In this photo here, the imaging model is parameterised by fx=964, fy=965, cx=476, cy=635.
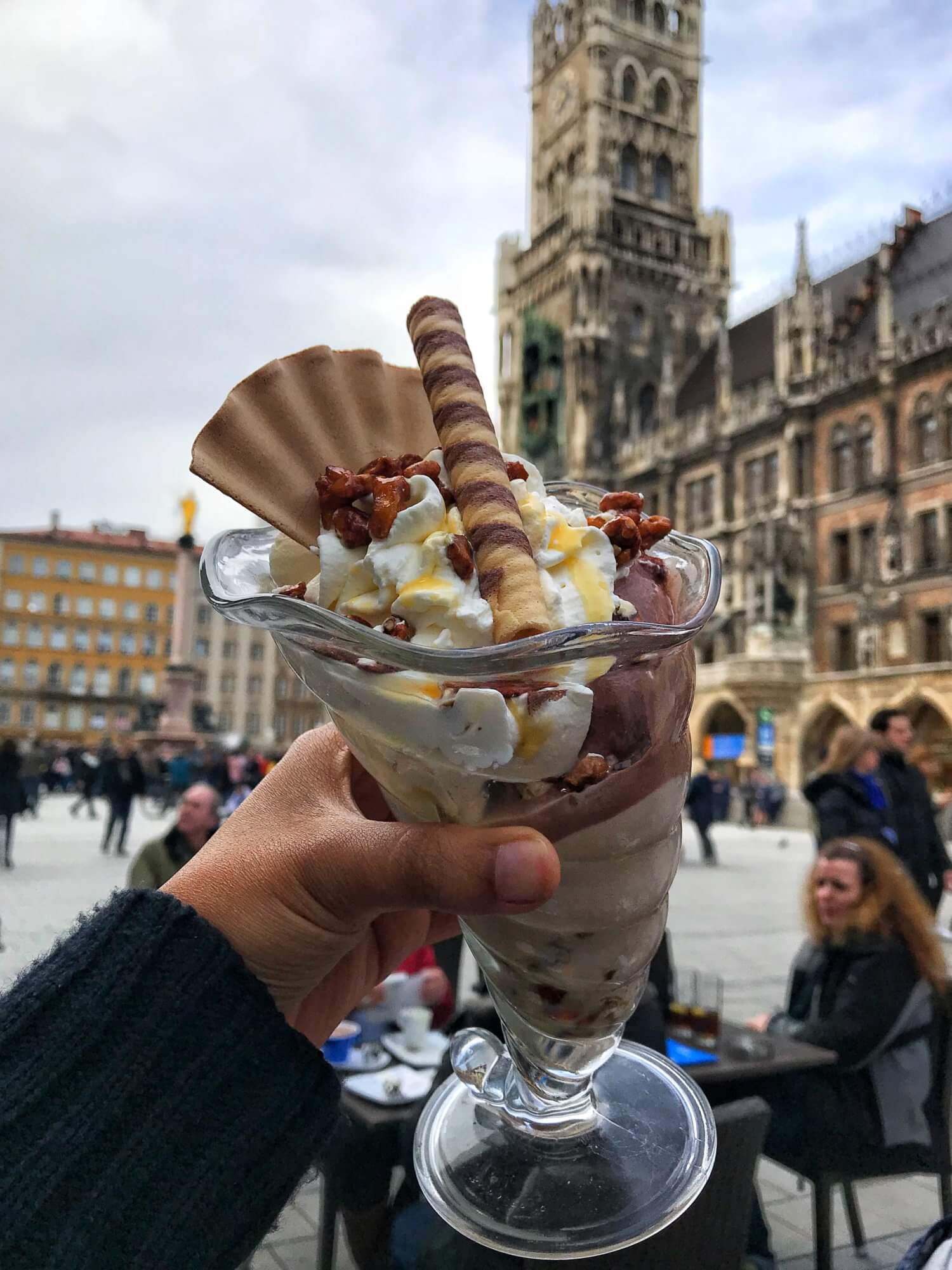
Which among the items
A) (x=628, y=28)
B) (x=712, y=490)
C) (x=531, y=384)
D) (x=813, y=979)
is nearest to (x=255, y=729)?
(x=531, y=384)

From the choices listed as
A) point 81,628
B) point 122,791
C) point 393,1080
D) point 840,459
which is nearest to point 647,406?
point 840,459

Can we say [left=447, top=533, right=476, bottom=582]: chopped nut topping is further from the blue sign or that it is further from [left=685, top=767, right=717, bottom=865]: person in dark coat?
the blue sign

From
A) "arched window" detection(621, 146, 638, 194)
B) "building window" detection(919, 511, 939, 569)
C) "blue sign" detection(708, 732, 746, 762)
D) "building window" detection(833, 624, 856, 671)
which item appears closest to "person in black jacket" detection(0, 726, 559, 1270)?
"building window" detection(919, 511, 939, 569)

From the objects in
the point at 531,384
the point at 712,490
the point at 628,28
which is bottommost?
the point at 712,490

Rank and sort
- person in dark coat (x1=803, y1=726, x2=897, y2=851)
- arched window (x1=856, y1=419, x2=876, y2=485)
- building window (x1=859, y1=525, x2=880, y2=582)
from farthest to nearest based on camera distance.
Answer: arched window (x1=856, y1=419, x2=876, y2=485) → building window (x1=859, y1=525, x2=880, y2=582) → person in dark coat (x1=803, y1=726, x2=897, y2=851)

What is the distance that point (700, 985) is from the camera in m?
3.52

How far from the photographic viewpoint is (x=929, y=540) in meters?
23.8

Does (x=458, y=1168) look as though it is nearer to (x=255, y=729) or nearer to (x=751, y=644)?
(x=751, y=644)

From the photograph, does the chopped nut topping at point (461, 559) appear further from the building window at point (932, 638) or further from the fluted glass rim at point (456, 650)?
the building window at point (932, 638)

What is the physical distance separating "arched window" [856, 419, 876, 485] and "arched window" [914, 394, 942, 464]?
1200mm

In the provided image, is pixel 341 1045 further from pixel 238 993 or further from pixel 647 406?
pixel 647 406

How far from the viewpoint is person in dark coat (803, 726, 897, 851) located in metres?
5.20

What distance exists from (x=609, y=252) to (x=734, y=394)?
882cm

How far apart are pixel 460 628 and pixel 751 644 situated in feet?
88.8
